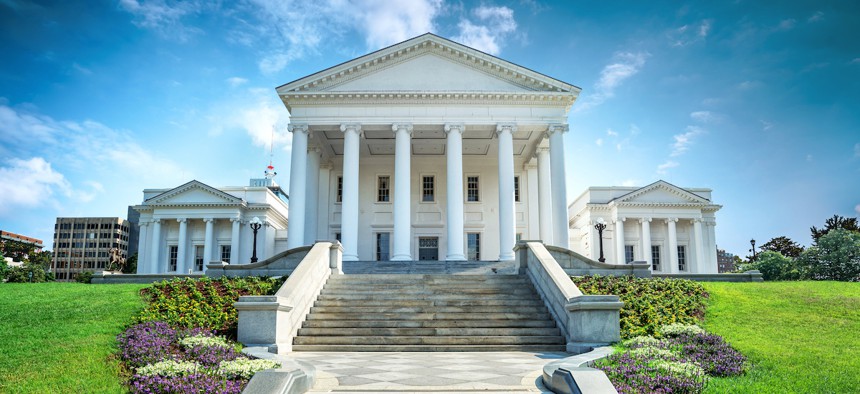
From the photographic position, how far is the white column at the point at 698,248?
4975 centimetres

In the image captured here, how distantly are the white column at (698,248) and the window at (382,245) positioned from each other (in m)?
26.6

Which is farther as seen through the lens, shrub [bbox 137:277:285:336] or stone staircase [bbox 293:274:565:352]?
stone staircase [bbox 293:274:565:352]

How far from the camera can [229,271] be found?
2247cm

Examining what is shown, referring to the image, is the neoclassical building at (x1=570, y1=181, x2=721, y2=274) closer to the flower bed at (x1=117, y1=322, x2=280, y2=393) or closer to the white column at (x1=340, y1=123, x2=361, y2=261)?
the white column at (x1=340, y1=123, x2=361, y2=261)

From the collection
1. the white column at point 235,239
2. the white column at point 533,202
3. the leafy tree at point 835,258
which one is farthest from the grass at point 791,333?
the white column at point 235,239

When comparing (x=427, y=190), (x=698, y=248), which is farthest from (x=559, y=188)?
(x=698, y=248)

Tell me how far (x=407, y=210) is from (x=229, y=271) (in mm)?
11687

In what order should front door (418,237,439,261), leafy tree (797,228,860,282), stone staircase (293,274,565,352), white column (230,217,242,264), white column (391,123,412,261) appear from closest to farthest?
stone staircase (293,274,565,352)
white column (391,123,412,261)
leafy tree (797,228,860,282)
front door (418,237,439,261)
white column (230,217,242,264)

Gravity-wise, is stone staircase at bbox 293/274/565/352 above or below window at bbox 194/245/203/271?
below

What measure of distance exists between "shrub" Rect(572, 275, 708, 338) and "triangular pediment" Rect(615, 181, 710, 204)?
3101 centimetres

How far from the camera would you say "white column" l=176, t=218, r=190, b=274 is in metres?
48.4

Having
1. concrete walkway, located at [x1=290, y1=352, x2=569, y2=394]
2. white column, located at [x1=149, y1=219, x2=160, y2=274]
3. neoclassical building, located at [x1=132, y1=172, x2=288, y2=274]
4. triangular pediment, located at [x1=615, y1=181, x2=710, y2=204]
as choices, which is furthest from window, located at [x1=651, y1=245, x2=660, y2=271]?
concrete walkway, located at [x1=290, y1=352, x2=569, y2=394]

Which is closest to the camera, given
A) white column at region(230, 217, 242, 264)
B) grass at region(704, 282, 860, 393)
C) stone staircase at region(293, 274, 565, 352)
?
grass at region(704, 282, 860, 393)

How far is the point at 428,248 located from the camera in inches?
1567
